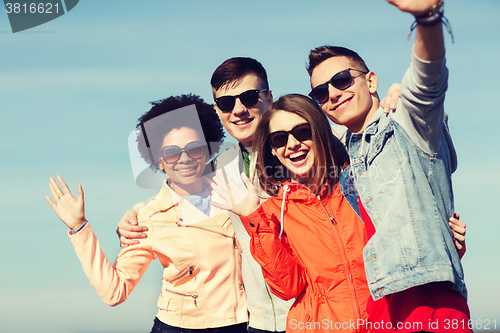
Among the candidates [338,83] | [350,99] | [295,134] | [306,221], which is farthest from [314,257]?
[338,83]

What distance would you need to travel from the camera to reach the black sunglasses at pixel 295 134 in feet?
12.7

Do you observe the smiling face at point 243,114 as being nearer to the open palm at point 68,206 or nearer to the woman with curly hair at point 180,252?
the woman with curly hair at point 180,252

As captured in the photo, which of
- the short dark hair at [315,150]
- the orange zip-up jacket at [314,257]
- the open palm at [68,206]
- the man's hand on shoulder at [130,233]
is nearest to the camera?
the orange zip-up jacket at [314,257]

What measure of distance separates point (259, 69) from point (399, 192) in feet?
8.44

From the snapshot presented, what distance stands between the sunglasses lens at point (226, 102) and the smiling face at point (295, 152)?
101 cm

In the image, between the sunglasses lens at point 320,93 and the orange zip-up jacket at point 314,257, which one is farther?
the sunglasses lens at point 320,93

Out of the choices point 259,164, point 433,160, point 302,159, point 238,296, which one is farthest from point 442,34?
point 238,296

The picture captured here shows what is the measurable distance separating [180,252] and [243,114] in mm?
1573

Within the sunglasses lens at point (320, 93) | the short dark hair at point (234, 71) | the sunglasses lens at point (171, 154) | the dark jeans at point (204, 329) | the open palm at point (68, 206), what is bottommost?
the dark jeans at point (204, 329)

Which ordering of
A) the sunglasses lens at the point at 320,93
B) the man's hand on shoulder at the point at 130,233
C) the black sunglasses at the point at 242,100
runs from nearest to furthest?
1. the sunglasses lens at the point at 320,93
2. the man's hand on shoulder at the point at 130,233
3. the black sunglasses at the point at 242,100

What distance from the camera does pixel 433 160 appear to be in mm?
3143

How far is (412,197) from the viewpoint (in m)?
3.04

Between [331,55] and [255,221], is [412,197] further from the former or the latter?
[331,55]

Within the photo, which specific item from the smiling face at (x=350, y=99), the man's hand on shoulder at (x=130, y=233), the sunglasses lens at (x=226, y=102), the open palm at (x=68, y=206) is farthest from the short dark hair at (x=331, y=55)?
the open palm at (x=68, y=206)
